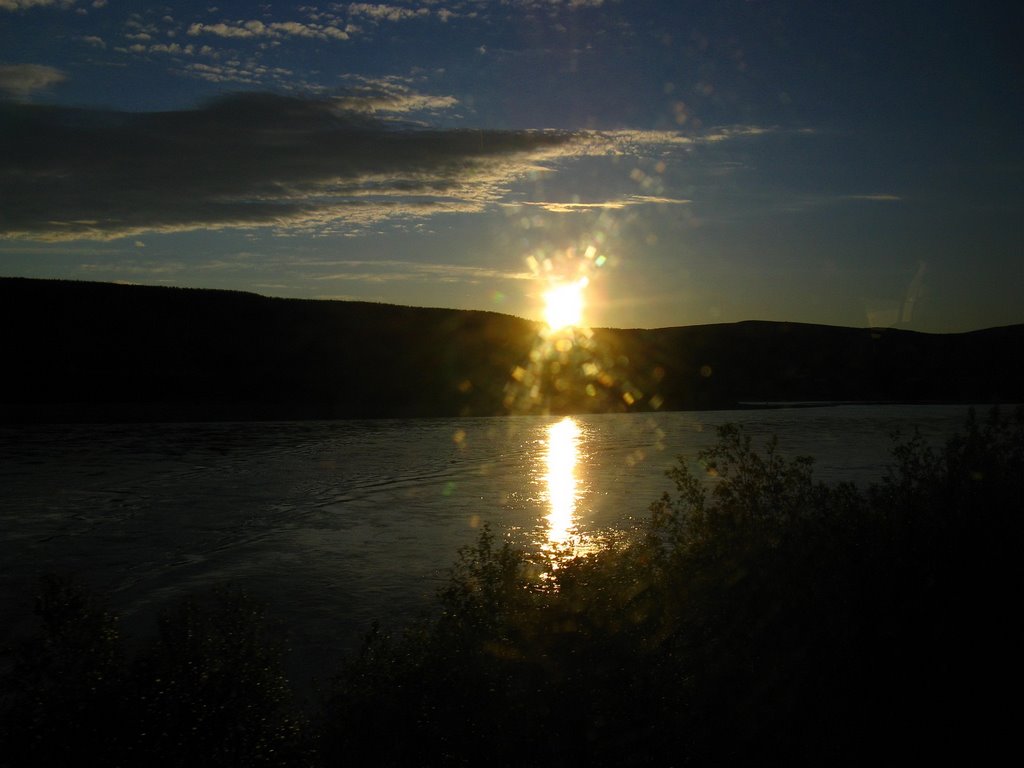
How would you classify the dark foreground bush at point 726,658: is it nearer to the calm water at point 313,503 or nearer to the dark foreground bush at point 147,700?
the dark foreground bush at point 147,700

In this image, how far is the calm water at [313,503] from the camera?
9797 mm

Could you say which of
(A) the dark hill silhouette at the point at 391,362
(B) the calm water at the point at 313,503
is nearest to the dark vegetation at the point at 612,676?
(B) the calm water at the point at 313,503

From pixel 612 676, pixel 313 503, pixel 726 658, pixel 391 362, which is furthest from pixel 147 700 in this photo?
pixel 391 362

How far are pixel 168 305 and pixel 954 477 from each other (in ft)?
206

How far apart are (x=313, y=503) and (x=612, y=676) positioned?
1167cm

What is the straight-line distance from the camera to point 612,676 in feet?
17.1

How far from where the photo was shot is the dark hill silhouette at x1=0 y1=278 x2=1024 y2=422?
4838 cm

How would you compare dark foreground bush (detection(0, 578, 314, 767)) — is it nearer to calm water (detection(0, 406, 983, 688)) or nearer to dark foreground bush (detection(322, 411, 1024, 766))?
dark foreground bush (detection(322, 411, 1024, 766))

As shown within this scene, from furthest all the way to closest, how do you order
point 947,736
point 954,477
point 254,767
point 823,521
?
1. point 954,477
2. point 823,521
3. point 947,736
4. point 254,767

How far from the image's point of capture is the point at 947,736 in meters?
5.14

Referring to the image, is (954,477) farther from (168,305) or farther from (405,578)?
(168,305)

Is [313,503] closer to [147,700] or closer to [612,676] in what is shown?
[147,700]

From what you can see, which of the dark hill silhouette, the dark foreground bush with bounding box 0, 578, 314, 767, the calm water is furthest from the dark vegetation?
the dark hill silhouette

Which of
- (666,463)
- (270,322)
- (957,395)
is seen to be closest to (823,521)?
(666,463)
